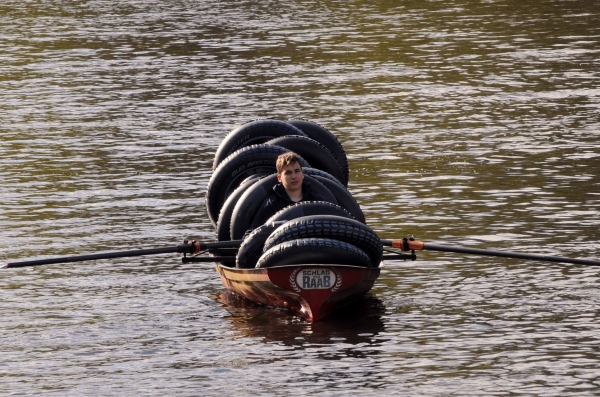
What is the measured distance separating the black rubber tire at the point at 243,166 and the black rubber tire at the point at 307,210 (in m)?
2.59

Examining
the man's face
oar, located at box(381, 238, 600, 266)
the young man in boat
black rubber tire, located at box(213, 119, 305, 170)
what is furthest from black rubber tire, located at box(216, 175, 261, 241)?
black rubber tire, located at box(213, 119, 305, 170)

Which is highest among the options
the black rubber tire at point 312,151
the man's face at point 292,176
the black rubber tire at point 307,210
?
the man's face at point 292,176

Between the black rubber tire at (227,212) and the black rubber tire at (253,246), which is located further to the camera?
the black rubber tire at (227,212)

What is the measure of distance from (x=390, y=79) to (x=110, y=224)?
1675cm

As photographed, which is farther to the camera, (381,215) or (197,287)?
(381,215)

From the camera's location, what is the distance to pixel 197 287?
1831 cm

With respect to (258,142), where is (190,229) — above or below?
below

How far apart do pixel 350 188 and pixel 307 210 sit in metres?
7.59

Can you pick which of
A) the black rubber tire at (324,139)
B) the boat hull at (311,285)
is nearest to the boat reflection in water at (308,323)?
the boat hull at (311,285)

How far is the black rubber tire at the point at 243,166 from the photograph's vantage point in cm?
1922

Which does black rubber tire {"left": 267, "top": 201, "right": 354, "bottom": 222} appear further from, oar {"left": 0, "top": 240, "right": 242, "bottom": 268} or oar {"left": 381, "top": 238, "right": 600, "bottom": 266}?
oar {"left": 0, "top": 240, "right": 242, "bottom": 268}

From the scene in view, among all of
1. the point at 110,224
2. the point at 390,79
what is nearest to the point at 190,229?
the point at 110,224

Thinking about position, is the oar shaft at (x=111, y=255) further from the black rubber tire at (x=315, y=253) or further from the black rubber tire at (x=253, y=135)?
the black rubber tire at (x=253, y=135)

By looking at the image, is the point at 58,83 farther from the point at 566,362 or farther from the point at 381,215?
the point at 566,362
